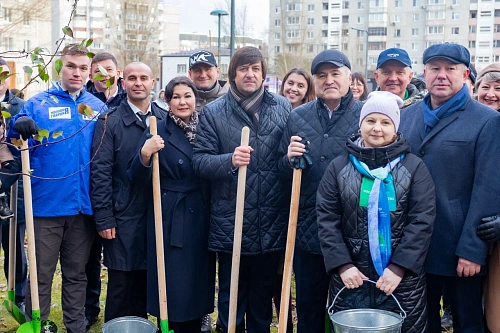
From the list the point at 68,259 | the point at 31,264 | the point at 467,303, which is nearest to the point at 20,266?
the point at 68,259

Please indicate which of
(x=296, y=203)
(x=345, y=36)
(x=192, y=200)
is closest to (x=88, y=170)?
(x=192, y=200)

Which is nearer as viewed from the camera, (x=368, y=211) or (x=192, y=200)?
(x=368, y=211)

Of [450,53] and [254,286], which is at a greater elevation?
[450,53]

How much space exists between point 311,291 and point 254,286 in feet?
1.47

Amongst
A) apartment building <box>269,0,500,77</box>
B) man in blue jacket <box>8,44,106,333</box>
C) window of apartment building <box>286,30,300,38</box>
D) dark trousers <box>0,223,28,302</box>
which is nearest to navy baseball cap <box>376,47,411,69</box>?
man in blue jacket <box>8,44,106,333</box>

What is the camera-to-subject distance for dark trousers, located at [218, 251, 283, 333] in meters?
4.39

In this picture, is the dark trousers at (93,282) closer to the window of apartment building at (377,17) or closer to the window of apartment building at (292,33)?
the window of apartment building at (377,17)

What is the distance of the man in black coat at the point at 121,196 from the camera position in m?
4.52

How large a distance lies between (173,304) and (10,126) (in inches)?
69.3

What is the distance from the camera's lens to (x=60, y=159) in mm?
4469

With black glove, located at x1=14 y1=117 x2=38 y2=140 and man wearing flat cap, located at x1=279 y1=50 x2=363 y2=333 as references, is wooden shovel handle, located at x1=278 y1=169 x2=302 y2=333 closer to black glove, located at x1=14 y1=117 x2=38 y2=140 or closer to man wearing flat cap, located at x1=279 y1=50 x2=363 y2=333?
man wearing flat cap, located at x1=279 y1=50 x2=363 y2=333

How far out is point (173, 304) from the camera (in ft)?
14.2

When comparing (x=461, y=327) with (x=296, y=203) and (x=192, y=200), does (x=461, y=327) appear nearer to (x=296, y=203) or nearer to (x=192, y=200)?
(x=296, y=203)

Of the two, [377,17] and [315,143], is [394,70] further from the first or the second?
[377,17]
